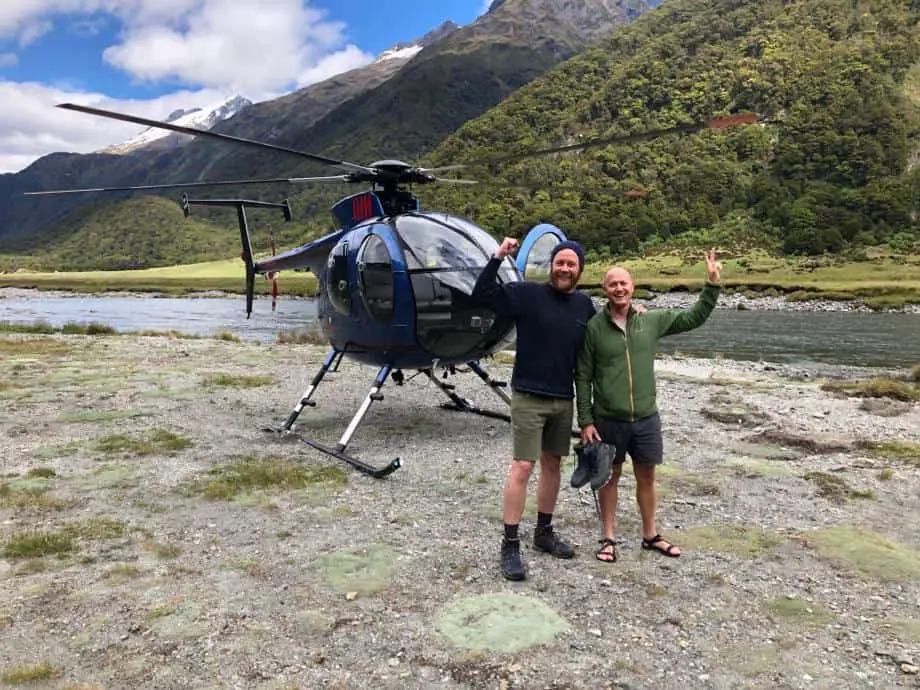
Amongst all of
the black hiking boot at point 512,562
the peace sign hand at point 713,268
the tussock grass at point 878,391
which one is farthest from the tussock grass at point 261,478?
the tussock grass at point 878,391

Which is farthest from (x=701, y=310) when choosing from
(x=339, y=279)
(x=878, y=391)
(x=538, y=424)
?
(x=878, y=391)

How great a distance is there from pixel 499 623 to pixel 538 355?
6.25ft

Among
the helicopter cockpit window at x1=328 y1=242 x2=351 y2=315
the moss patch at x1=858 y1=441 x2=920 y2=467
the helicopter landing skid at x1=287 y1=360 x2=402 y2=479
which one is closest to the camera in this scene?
the helicopter landing skid at x1=287 y1=360 x2=402 y2=479

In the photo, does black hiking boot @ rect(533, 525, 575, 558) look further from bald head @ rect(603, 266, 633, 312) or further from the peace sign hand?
the peace sign hand

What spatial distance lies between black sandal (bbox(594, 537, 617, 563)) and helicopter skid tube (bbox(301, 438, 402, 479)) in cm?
255

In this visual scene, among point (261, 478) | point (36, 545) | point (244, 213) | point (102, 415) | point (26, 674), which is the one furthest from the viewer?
point (244, 213)

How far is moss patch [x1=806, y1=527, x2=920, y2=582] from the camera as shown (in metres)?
4.73

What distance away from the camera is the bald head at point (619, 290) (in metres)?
4.79

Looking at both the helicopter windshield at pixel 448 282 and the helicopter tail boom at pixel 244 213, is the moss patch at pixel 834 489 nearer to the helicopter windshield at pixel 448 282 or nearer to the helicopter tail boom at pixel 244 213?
the helicopter windshield at pixel 448 282

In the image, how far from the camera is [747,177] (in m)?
109

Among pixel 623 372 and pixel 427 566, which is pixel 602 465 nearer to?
pixel 623 372

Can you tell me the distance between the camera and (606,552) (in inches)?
199

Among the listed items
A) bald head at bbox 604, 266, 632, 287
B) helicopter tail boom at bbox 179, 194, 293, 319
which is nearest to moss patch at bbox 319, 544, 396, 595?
bald head at bbox 604, 266, 632, 287

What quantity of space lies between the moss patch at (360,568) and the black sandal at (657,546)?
6.63ft
